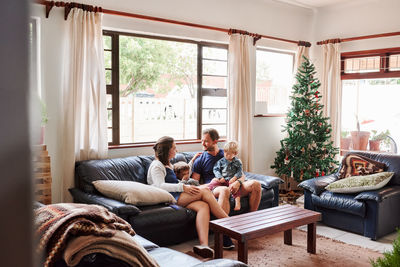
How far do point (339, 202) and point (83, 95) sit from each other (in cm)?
298

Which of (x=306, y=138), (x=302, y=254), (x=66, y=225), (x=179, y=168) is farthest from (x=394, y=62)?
(x=66, y=225)

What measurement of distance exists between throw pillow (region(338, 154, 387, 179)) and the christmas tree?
90cm

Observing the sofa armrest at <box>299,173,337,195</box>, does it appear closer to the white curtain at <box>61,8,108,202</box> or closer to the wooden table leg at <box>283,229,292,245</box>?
the wooden table leg at <box>283,229,292,245</box>

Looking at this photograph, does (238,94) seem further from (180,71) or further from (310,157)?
(310,157)

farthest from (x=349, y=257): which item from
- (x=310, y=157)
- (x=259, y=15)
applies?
(x=259, y=15)

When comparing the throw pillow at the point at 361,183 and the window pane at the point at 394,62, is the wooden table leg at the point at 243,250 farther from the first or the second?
the window pane at the point at 394,62

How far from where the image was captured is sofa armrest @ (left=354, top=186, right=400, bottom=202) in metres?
3.96

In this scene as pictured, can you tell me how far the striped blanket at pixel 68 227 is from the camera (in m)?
1.60

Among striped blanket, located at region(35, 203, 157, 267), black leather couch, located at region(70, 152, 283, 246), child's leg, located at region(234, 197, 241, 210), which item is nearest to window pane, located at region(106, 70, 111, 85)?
black leather couch, located at region(70, 152, 283, 246)

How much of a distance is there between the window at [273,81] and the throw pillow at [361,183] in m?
2.10

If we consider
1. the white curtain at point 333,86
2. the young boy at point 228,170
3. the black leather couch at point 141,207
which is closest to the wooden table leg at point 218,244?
the black leather couch at point 141,207

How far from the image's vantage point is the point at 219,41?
18.1 feet

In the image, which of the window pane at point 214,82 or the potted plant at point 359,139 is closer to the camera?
the window pane at point 214,82

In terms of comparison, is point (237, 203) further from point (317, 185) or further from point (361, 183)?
point (361, 183)
